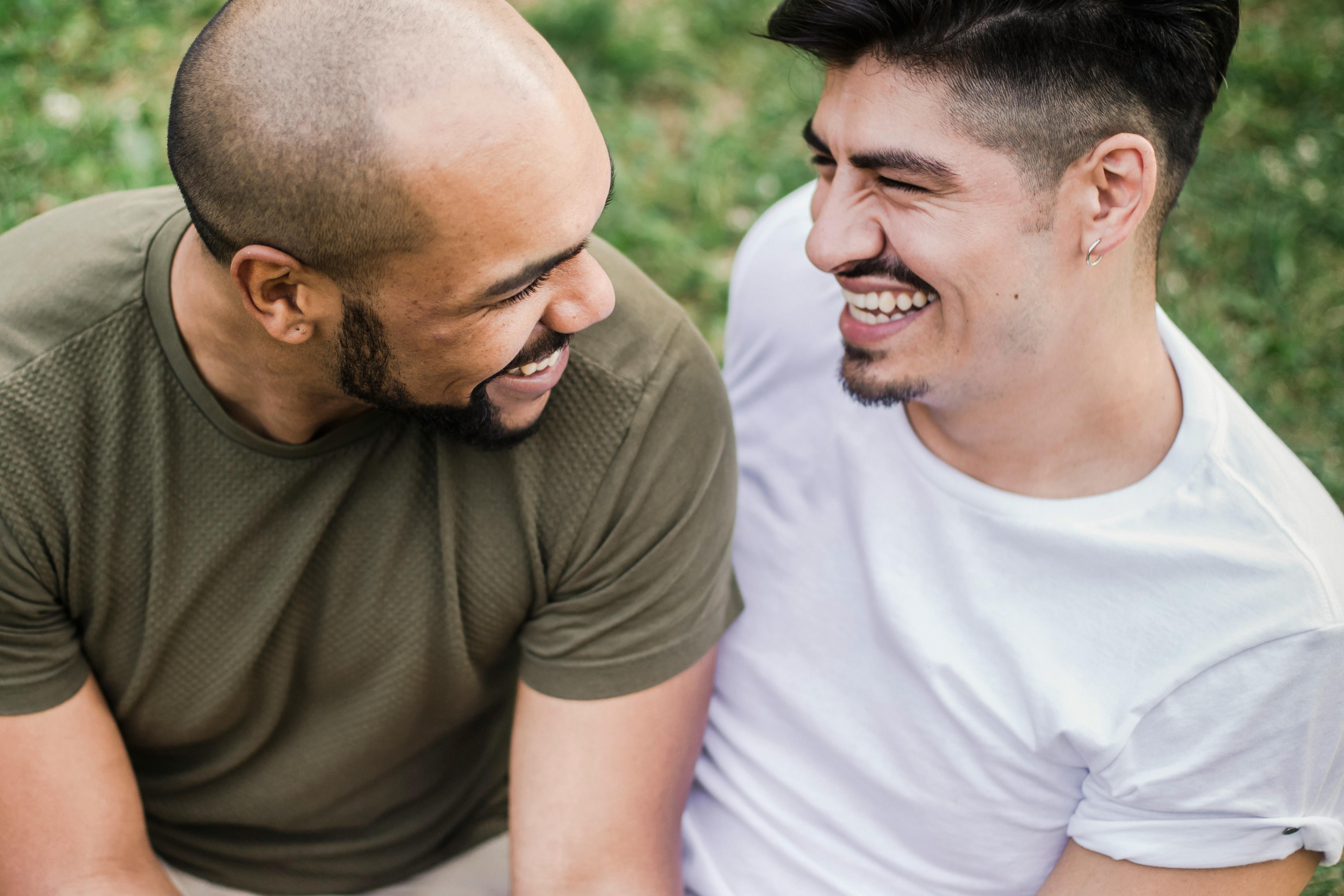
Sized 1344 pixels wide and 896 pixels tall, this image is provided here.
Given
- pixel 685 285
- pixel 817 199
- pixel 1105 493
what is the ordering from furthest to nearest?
pixel 685 285, pixel 817 199, pixel 1105 493

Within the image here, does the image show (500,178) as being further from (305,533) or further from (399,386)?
(305,533)

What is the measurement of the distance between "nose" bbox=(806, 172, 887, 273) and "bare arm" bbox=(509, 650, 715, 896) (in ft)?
2.50

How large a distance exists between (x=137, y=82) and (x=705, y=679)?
123 inches

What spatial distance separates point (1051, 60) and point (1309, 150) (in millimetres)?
2953

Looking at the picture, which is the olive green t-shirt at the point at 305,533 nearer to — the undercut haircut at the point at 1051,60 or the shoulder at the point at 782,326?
the shoulder at the point at 782,326

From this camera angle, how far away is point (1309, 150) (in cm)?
433

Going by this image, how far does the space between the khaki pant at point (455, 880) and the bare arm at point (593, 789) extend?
1.36ft

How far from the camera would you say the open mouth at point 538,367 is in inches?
74.5

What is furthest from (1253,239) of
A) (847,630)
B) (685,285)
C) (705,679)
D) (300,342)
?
(300,342)

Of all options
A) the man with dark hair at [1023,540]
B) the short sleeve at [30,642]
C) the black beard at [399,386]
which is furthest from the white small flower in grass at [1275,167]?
the short sleeve at [30,642]

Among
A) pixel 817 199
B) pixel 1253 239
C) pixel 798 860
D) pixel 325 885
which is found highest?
pixel 817 199

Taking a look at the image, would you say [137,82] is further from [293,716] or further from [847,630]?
[847,630]

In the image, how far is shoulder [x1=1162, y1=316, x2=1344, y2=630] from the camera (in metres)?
1.85

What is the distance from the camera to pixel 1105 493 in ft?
6.79
